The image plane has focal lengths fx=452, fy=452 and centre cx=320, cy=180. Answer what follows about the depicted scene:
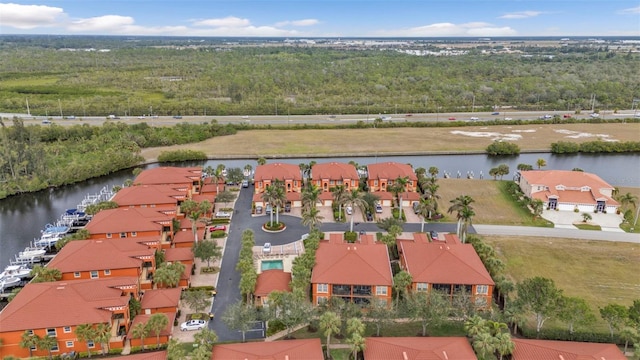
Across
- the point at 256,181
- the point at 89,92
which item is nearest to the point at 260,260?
the point at 256,181

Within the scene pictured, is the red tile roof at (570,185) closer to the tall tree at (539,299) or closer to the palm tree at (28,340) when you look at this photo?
the tall tree at (539,299)

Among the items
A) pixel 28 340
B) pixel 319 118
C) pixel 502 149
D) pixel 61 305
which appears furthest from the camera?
pixel 319 118

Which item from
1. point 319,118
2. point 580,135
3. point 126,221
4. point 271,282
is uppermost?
point 319,118

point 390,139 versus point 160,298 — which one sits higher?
point 390,139

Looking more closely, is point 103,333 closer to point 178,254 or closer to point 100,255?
point 100,255

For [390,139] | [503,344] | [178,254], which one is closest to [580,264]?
[503,344]

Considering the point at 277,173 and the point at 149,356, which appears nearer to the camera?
the point at 149,356

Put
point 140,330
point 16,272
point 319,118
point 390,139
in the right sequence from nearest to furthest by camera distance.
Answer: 1. point 140,330
2. point 16,272
3. point 390,139
4. point 319,118

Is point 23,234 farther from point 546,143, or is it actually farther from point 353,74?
point 353,74
